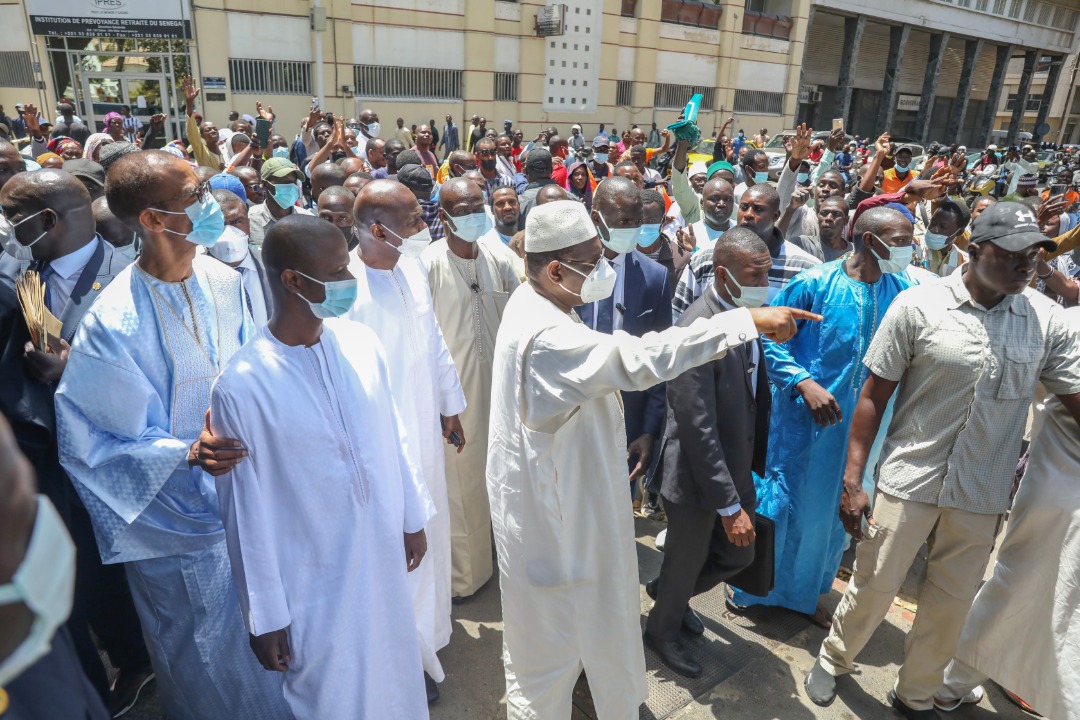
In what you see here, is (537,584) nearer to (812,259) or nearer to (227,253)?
(227,253)

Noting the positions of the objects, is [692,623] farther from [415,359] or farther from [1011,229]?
[1011,229]

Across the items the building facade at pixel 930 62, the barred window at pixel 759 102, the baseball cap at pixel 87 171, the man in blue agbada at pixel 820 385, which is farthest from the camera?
the building facade at pixel 930 62

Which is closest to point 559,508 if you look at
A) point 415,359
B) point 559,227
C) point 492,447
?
point 492,447

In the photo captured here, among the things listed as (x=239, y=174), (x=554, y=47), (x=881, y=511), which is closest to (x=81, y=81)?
(x=554, y=47)

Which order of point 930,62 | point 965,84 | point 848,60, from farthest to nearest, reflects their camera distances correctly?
point 965,84, point 930,62, point 848,60

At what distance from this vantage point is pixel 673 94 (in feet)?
86.7

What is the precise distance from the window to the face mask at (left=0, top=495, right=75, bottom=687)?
22485 mm

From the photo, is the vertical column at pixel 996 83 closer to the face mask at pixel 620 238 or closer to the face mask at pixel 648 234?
the face mask at pixel 648 234

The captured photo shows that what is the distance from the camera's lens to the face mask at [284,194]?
4.92 metres

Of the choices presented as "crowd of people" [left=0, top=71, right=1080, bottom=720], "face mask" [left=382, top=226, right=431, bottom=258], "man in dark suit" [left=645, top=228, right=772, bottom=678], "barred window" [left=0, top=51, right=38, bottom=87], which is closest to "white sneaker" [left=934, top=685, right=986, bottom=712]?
"crowd of people" [left=0, top=71, right=1080, bottom=720]

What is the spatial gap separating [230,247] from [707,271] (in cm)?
258

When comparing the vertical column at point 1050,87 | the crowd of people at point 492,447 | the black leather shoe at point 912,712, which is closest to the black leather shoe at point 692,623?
the crowd of people at point 492,447

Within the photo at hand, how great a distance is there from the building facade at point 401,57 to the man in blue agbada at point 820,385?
17284 mm

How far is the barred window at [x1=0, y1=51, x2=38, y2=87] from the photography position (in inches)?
641
